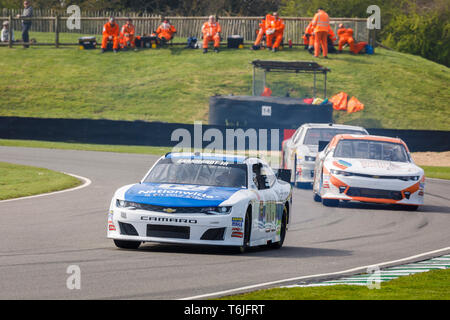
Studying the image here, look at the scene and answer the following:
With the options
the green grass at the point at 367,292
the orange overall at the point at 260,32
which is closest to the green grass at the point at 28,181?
the green grass at the point at 367,292

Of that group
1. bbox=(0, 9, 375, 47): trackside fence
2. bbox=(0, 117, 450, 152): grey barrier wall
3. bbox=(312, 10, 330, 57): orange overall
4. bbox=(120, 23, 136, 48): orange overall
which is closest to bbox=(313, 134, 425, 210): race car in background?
bbox=(0, 117, 450, 152): grey barrier wall

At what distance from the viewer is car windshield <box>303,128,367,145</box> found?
20625 millimetres

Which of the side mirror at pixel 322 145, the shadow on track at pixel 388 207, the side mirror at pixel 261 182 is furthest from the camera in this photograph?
the side mirror at pixel 322 145

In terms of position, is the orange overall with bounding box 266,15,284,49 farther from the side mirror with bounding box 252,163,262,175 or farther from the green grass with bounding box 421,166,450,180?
the side mirror with bounding box 252,163,262,175

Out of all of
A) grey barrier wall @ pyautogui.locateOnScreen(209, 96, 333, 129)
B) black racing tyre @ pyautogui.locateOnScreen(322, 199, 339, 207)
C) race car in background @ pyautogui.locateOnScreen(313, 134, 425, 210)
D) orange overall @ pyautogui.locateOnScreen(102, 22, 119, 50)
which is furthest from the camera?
orange overall @ pyautogui.locateOnScreen(102, 22, 119, 50)

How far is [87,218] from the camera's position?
13.8 meters

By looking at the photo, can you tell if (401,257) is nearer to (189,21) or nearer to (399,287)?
(399,287)

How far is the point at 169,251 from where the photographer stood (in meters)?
10.4

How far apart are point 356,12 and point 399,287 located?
6074 centimetres

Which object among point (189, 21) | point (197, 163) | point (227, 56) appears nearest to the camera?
point (197, 163)

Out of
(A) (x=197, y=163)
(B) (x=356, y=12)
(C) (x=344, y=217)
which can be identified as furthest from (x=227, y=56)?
(A) (x=197, y=163)

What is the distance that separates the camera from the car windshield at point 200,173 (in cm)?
1111

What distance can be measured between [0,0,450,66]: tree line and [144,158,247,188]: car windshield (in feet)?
180

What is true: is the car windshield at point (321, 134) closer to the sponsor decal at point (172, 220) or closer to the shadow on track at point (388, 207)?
the shadow on track at point (388, 207)
